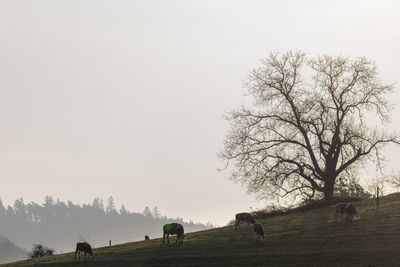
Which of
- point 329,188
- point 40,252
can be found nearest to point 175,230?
point 329,188

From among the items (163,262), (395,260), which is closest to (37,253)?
(163,262)

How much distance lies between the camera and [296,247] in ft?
118

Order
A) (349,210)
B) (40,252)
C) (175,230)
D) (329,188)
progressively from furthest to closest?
(40,252) → (329,188) → (175,230) → (349,210)

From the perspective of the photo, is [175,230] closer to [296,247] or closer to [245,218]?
[245,218]

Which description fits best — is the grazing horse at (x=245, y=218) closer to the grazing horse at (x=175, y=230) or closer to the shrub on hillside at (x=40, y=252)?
the grazing horse at (x=175, y=230)

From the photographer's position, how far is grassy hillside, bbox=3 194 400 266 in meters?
31.8

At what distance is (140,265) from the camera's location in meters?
38.0

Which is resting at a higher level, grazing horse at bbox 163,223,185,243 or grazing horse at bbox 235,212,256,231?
grazing horse at bbox 235,212,256,231

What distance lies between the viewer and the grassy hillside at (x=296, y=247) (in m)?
31.8

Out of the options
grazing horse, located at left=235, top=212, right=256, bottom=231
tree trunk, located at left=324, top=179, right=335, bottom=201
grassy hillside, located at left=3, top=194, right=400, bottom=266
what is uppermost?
tree trunk, located at left=324, top=179, right=335, bottom=201

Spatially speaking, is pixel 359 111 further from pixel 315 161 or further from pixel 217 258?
pixel 217 258

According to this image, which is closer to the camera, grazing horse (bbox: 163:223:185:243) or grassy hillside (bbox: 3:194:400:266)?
grassy hillside (bbox: 3:194:400:266)

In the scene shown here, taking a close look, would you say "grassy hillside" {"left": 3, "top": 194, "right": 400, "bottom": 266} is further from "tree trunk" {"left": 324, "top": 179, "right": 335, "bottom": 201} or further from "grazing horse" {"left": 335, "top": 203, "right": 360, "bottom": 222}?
"tree trunk" {"left": 324, "top": 179, "right": 335, "bottom": 201}

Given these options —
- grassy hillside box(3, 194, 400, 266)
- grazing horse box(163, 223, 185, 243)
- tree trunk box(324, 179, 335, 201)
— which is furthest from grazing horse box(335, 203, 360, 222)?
tree trunk box(324, 179, 335, 201)
